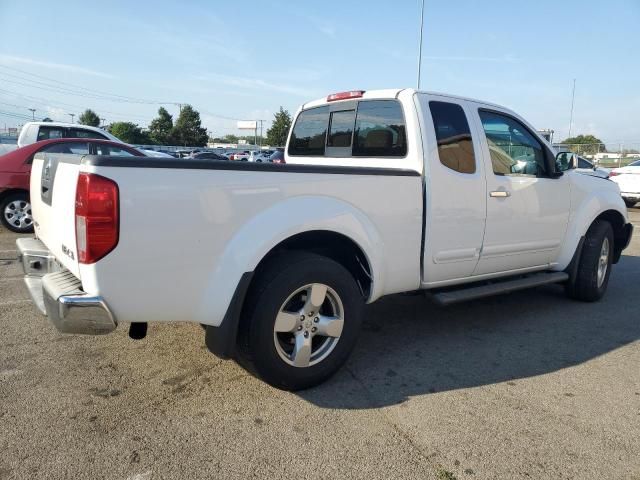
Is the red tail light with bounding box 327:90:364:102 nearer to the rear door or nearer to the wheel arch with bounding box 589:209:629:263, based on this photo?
the rear door

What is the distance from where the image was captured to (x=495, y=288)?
4.18m

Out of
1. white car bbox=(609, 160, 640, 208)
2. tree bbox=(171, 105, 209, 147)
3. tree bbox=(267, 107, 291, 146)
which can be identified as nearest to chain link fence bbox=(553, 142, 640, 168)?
white car bbox=(609, 160, 640, 208)

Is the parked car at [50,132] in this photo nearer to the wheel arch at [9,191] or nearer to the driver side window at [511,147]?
the wheel arch at [9,191]

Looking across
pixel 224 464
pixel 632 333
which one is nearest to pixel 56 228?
pixel 224 464

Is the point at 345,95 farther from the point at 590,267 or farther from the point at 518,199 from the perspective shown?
the point at 590,267

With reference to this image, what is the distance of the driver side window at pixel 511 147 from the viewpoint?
13.7ft

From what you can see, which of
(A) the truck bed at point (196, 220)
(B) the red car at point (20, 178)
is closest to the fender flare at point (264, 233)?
(A) the truck bed at point (196, 220)

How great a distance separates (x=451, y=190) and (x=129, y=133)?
72.3 m

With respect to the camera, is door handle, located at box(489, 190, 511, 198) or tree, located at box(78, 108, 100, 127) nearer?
door handle, located at box(489, 190, 511, 198)

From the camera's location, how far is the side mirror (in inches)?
185

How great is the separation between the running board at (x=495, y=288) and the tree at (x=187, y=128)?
73486mm

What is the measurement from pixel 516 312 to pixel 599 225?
136 centimetres

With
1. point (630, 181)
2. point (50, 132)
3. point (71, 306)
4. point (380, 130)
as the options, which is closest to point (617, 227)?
point (380, 130)

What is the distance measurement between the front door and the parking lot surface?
721 mm
